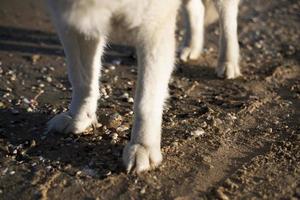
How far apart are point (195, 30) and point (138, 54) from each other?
2.13m

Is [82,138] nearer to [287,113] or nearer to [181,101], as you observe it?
[181,101]

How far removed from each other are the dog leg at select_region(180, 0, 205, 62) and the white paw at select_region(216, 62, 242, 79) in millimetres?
436

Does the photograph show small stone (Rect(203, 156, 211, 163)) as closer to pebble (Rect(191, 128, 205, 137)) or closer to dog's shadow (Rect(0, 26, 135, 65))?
pebble (Rect(191, 128, 205, 137))

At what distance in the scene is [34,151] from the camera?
369 centimetres

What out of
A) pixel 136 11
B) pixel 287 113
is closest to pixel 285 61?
pixel 287 113

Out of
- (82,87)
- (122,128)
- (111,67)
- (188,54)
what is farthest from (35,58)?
(122,128)

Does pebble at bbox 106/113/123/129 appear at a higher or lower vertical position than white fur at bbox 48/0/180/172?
lower

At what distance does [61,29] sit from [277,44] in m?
2.72

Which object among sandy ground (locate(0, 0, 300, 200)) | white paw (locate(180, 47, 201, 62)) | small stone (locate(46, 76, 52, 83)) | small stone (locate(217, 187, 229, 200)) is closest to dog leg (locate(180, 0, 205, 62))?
white paw (locate(180, 47, 201, 62))

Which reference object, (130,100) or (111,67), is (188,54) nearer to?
(111,67)

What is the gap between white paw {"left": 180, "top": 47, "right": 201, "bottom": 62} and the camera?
209 inches

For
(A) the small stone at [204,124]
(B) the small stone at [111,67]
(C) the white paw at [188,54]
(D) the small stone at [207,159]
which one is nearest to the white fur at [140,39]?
(D) the small stone at [207,159]

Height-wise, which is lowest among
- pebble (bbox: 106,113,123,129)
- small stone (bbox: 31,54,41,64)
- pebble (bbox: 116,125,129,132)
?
pebble (bbox: 116,125,129,132)

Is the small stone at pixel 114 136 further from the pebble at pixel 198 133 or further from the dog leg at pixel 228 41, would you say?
the dog leg at pixel 228 41
